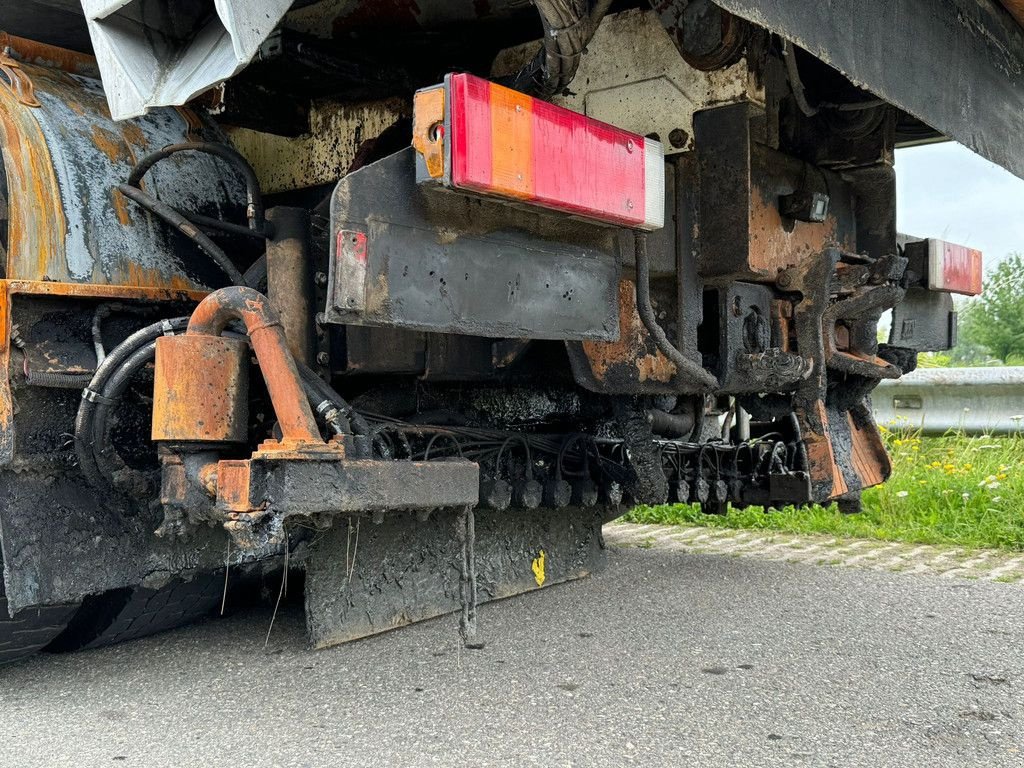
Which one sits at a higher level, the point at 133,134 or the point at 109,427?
the point at 133,134

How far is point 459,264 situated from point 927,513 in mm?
4261

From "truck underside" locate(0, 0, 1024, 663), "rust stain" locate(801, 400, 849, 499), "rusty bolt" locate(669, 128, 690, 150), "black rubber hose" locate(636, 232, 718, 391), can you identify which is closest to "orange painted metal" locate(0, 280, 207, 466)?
"truck underside" locate(0, 0, 1024, 663)

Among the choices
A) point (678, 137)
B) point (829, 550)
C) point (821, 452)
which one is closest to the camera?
point (678, 137)

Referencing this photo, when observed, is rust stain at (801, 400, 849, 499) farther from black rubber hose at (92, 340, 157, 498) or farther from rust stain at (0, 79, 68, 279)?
rust stain at (0, 79, 68, 279)

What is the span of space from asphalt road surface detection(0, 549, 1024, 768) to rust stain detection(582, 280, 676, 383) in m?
0.85

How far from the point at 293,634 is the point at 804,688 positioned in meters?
→ 1.57

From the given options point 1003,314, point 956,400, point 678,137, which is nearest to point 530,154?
point 678,137

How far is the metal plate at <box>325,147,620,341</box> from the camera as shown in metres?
2.20

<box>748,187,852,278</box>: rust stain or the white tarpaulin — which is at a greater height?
the white tarpaulin

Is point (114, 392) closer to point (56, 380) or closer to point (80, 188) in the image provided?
point (56, 380)

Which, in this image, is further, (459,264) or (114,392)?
(114,392)

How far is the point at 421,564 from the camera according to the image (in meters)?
3.39

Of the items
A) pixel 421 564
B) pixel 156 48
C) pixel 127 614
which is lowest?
pixel 127 614

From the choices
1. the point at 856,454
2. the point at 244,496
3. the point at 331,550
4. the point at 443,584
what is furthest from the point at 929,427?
the point at 244,496
